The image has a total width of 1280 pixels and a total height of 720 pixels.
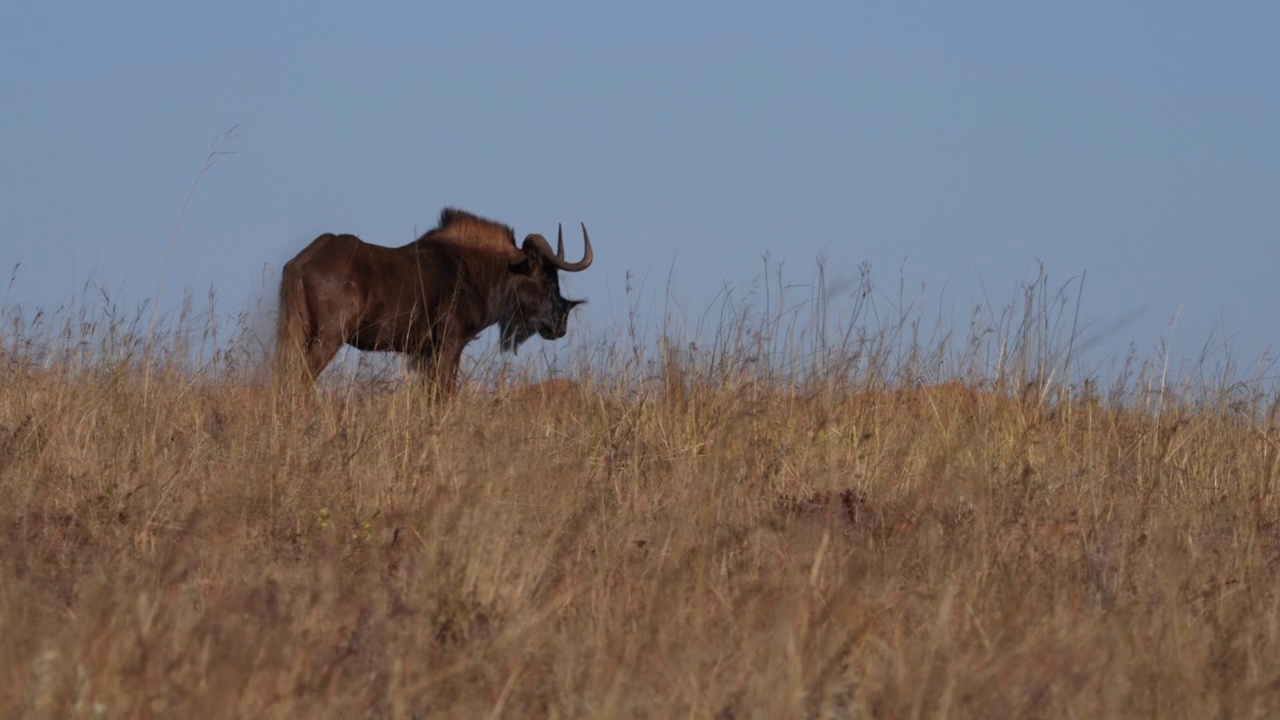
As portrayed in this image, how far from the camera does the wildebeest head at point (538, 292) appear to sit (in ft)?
40.7

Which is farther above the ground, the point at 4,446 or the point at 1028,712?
the point at 4,446

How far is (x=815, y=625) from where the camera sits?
11.0 ft

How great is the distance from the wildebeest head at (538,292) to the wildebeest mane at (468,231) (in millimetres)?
228

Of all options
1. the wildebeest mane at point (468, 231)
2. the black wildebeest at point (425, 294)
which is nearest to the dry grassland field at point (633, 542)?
the black wildebeest at point (425, 294)

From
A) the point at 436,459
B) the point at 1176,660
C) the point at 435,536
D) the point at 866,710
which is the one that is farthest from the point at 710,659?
the point at 436,459

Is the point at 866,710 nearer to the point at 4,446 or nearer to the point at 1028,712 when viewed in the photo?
the point at 1028,712

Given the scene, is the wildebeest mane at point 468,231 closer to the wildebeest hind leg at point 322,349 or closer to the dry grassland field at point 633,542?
the wildebeest hind leg at point 322,349

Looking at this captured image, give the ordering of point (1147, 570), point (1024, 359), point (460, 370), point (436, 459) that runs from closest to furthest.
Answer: point (1147, 570)
point (436, 459)
point (1024, 359)
point (460, 370)

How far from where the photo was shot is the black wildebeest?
9.44 meters

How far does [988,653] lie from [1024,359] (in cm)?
439

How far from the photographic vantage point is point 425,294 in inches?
425

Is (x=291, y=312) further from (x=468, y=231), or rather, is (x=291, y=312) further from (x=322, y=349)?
(x=468, y=231)

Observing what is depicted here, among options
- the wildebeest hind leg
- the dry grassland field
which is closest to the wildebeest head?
the wildebeest hind leg

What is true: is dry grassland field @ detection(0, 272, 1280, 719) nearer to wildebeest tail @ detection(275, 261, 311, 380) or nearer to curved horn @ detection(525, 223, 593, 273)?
wildebeest tail @ detection(275, 261, 311, 380)
